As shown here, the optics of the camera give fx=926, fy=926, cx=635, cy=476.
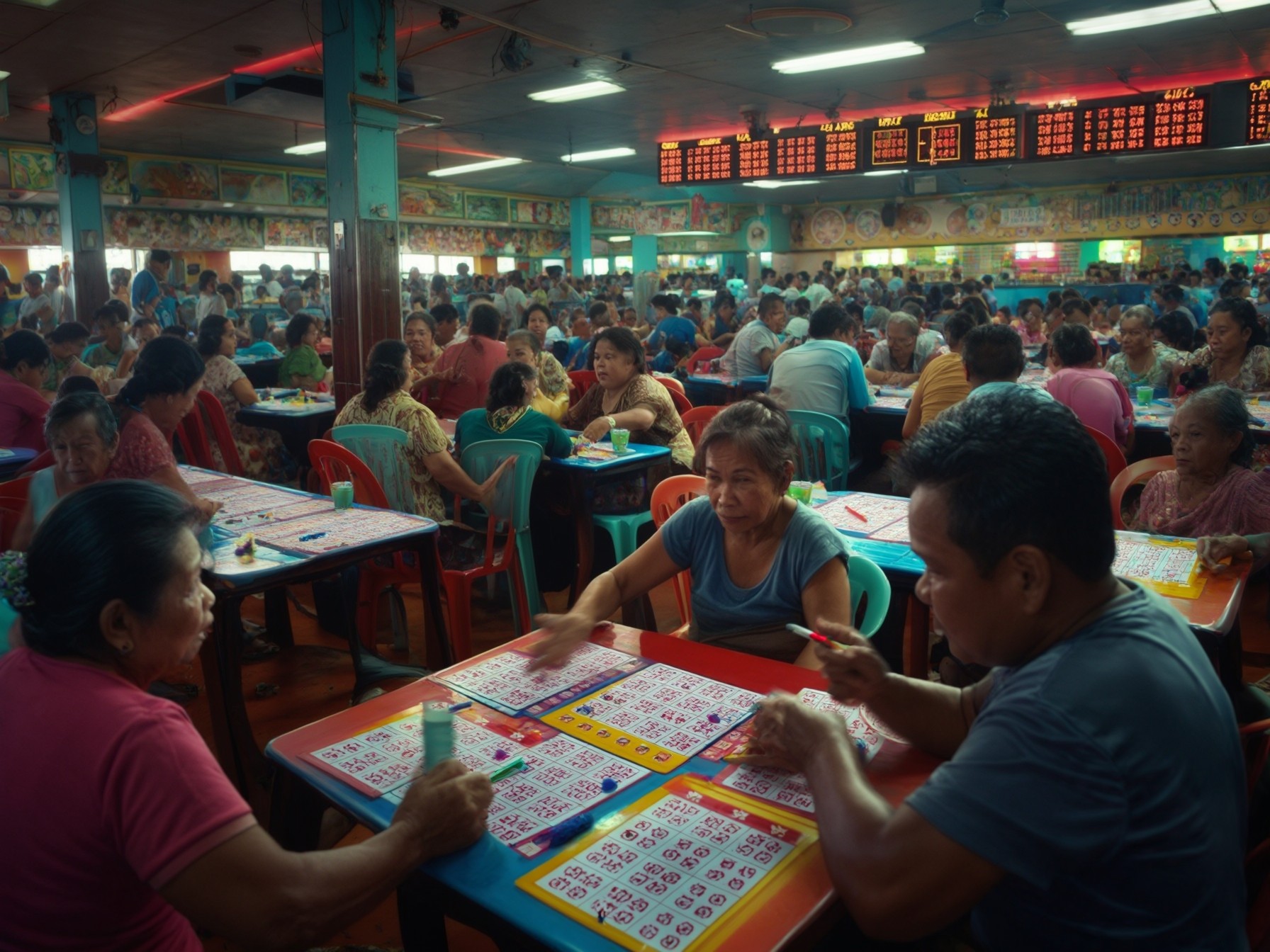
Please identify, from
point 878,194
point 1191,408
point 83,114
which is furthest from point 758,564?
point 878,194

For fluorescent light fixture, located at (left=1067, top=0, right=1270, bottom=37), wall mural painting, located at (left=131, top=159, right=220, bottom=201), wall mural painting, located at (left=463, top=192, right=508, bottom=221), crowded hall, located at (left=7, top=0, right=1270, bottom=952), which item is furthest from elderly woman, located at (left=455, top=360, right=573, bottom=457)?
wall mural painting, located at (left=463, top=192, right=508, bottom=221)

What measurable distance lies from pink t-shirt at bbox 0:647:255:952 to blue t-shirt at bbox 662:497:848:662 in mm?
1278

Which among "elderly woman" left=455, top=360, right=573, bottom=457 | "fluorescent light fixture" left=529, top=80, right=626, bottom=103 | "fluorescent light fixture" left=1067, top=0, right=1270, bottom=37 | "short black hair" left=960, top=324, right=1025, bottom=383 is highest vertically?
"fluorescent light fixture" left=529, top=80, right=626, bottom=103

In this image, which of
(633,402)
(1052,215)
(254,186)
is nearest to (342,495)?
(633,402)

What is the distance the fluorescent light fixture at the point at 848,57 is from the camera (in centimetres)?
727

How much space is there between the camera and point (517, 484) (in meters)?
3.79

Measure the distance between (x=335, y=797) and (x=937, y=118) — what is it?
26.0 feet

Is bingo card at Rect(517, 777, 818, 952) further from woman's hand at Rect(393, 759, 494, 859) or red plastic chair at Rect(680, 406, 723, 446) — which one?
red plastic chair at Rect(680, 406, 723, 446)

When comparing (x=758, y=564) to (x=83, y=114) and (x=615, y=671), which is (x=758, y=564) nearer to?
(x=615, y=671)

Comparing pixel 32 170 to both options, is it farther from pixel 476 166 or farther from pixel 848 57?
pixel 848 57

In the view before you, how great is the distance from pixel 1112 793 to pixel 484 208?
17406mm

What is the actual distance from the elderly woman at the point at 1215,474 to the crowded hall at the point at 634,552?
0.06ft

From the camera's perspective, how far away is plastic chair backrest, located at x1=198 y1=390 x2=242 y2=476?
557cm

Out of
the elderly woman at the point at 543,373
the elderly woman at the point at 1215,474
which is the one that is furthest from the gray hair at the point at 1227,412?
the elderly woman at the point at 543,373
